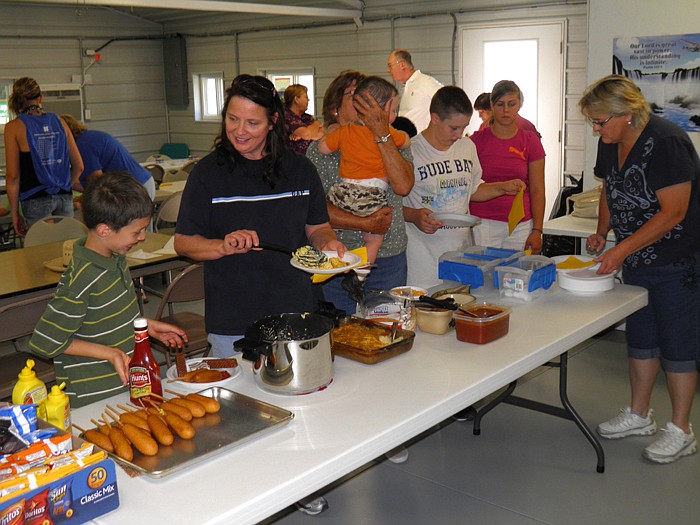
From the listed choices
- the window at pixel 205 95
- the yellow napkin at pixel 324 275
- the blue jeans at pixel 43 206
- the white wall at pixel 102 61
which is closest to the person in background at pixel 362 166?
the yellow napkin at pixel 324 275

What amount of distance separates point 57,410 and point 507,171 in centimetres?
285

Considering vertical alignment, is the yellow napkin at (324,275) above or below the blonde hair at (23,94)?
below

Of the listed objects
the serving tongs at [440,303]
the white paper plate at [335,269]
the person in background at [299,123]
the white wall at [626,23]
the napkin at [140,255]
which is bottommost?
the napkin at [140,255]

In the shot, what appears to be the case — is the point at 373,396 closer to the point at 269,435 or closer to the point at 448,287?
the point at 269,435

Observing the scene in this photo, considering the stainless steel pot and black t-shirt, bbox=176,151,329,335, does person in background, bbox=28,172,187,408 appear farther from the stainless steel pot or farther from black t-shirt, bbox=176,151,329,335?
the stainless steel pot

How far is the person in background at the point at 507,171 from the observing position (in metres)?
3.94

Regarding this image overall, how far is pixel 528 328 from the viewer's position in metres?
2.51

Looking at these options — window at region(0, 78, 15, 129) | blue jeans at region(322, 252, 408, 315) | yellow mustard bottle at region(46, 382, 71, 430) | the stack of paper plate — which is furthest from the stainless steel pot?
window at region(0, 78, 15, 129)

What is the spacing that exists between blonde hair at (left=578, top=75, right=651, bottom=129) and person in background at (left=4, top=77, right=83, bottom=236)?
3.83 metres

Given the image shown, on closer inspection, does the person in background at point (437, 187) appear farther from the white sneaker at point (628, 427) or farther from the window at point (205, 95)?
the window at point (205, 95)

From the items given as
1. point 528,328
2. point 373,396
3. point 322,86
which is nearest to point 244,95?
point 373,396

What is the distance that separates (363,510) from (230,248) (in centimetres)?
127

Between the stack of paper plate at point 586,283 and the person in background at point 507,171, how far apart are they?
3.17ft

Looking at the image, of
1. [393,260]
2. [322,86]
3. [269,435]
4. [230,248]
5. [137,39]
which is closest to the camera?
[269,435]
